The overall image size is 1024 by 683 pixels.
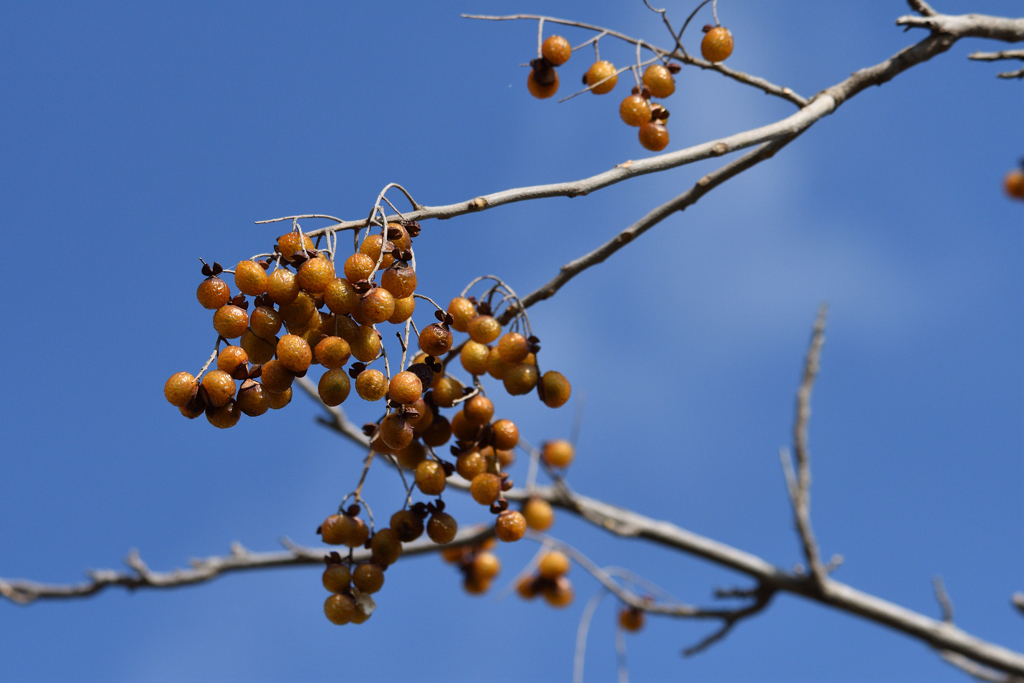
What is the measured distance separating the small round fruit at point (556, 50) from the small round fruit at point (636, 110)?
10.3 inches

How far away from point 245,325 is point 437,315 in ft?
1.40

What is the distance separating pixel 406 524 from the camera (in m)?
1.95

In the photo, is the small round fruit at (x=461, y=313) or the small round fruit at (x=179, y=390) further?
the small round fruit at (x=461, y=313)

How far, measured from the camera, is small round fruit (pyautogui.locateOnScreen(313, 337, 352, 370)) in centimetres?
158

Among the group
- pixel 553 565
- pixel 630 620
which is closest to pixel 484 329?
pixel 553 565

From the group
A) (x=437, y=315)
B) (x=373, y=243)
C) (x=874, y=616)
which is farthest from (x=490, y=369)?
(x=874, y=616)

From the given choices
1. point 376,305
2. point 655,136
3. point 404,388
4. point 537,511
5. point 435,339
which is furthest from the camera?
point 537,511

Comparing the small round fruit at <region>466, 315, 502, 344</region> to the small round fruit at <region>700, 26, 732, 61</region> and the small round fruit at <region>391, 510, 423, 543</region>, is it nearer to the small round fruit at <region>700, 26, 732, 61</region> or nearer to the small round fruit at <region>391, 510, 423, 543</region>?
the small round fruit at <region>391, 510, 423, 543</region>

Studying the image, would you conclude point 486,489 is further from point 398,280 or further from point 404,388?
point 398,280

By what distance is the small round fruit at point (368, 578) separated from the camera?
6.36 ft

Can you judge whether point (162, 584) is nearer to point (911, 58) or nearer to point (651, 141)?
point (651, 141)

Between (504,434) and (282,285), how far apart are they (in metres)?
0.70

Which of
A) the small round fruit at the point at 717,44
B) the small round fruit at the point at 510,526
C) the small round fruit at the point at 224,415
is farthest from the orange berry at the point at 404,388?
the small round fruit at the point at 717,44

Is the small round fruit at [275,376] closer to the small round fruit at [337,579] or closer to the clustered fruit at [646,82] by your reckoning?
the small round fruit at [337,579]
